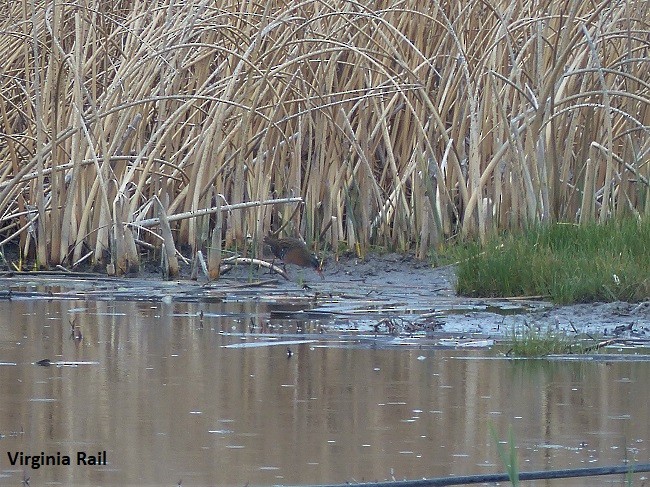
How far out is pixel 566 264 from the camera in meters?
5.56

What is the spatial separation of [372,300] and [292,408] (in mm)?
2381

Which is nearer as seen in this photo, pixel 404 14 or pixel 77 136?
pixel 77 136

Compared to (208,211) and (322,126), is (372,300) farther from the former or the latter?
(322,126)

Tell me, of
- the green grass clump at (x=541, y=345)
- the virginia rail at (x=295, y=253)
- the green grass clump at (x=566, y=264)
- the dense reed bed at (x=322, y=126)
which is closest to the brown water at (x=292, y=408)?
the green grass clump at (x=541, y=345)

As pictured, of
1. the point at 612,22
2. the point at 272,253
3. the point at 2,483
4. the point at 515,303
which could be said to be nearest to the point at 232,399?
the point at 2,483

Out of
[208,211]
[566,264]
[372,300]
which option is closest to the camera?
[566,264]

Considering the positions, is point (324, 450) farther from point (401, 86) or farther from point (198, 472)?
→ point (401, 86)

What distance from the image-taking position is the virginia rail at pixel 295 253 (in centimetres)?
643

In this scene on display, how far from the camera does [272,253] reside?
22.3 ft

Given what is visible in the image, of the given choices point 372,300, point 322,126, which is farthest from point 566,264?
point 322,126

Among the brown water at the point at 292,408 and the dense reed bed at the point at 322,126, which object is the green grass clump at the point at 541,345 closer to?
the brown water at the point at 292,408

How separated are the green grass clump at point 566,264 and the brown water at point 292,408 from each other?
115 centimetres

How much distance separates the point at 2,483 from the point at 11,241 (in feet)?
16.5

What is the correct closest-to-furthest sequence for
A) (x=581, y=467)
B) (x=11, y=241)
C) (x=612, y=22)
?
(x=581, y=467), (x=612, y=22), (x=11, y=241)
